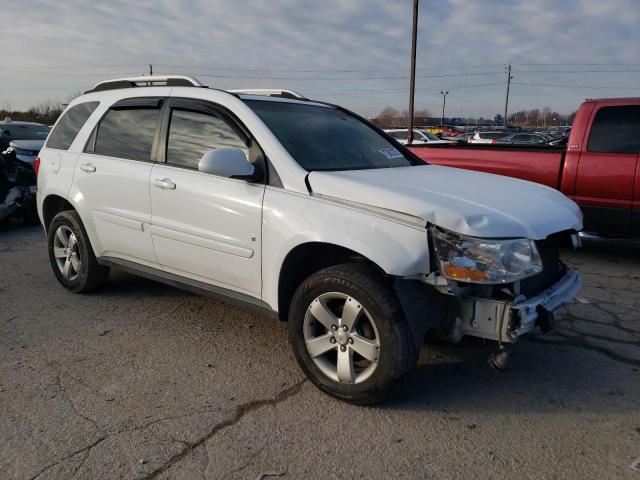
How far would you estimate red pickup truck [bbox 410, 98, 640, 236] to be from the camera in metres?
6.08

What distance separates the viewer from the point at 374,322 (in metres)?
2.92

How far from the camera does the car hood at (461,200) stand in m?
2.81

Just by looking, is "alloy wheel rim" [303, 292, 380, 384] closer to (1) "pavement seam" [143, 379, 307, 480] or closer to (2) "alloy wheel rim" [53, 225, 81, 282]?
(1) "pavement seam" [143, 379, 307, 480]

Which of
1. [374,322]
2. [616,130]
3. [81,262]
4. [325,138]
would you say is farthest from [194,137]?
[616,130]

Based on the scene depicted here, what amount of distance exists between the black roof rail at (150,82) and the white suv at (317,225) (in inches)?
1.0

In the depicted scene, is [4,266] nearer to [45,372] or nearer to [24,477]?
[45,372]

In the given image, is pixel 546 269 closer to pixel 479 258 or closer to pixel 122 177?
pixel 479 258

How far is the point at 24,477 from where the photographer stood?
2.42 metres

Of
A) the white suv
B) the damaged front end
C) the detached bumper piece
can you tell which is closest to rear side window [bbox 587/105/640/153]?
the white suv

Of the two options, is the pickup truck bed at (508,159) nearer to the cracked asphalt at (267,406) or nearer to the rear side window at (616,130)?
the rear side window at (616,130)

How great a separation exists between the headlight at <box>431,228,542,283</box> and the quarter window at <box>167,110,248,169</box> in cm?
157

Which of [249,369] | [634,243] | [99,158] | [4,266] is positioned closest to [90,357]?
[249,369]

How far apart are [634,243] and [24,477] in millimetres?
7930

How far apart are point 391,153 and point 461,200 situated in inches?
56.1
